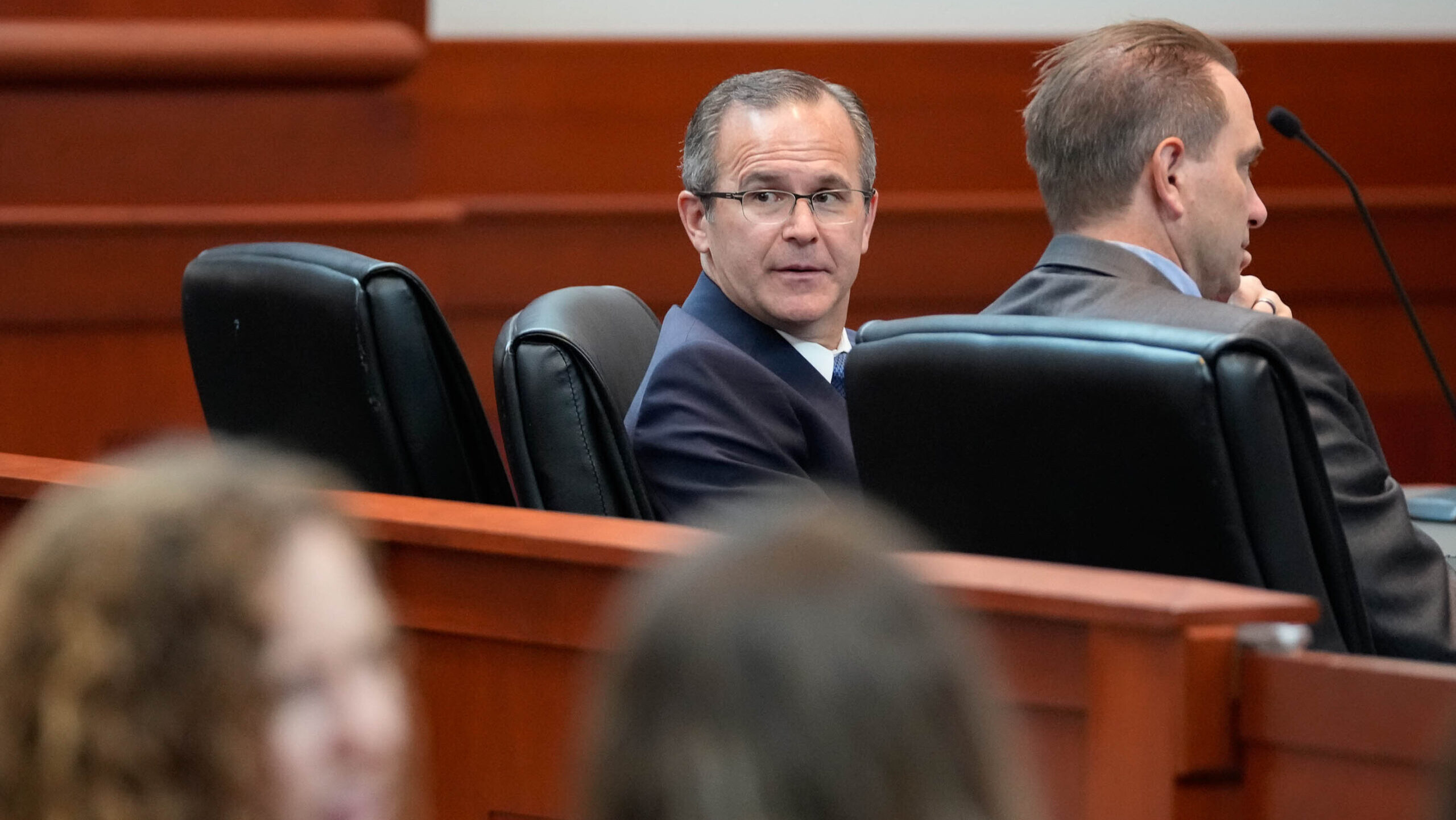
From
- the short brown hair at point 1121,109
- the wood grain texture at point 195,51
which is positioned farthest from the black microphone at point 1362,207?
the wood grain texture at point 195,51

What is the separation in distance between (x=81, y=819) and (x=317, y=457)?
139 centimetres

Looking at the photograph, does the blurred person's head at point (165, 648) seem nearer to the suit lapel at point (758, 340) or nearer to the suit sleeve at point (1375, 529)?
the suit sleeve at point (1375, 529)

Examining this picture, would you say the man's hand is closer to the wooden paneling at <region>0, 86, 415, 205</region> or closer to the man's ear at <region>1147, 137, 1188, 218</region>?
the man's ear at <region>1147, 137, 1188, 218</region>

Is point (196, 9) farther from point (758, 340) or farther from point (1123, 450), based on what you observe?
point (1123, 450)

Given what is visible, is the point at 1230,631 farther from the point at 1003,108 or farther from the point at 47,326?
the point at 1003,108

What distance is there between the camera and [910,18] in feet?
13.9

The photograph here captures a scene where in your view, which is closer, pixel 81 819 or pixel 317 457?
pixel 81 819

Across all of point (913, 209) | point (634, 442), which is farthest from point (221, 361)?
point (913, 209)

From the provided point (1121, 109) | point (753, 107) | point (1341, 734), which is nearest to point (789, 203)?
point (753, 107)

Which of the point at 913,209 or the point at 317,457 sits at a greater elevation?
the point at 913,209

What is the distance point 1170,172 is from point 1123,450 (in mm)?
821

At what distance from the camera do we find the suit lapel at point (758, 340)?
230 centimetres

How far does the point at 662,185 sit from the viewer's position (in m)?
4.07

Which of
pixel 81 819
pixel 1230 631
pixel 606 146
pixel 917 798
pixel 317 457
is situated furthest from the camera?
pixel 606 146
